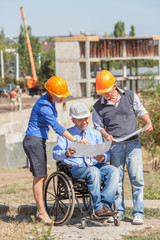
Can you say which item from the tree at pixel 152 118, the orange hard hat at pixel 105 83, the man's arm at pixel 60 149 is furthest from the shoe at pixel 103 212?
the tree at pixel 152 118

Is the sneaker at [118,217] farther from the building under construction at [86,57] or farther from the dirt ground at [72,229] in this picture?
the building under construction at [86,57]

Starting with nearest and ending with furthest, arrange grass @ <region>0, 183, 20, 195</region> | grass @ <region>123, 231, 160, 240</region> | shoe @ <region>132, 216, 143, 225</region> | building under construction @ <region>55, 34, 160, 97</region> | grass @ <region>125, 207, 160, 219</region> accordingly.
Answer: grass @ <region>123, 231, 160, 240</region>, shoe @ <region>132, 216, 143, 225</region>, grass @ <region>125, 207, 160, 219</region>, grass @ <region>0, 183, 20, 195</region>, building under construction @ <region>55, 34, 160, 97</region>

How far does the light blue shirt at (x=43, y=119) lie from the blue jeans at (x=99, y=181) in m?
0.59

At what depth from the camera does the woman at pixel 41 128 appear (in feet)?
21.8

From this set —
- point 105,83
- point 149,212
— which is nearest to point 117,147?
point 105,83

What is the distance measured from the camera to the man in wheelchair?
6.46 meters

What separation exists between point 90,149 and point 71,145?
416 mm

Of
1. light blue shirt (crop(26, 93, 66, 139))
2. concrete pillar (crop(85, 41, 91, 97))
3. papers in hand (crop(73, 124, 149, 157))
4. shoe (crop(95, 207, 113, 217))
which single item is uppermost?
light blue shirt (crop(26, 93, 66, 139))

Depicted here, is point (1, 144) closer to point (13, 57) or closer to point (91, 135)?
point (91, 135)

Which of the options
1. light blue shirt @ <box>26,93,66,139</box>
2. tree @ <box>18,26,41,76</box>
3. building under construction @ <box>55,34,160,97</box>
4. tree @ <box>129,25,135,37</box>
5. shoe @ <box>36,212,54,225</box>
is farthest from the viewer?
tree @ <box>129,25,135,37</box>

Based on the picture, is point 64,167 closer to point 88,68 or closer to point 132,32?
point 88,68

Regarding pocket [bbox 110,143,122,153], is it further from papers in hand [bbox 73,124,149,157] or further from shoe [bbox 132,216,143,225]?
shoe [bbox 132,216,143,225]

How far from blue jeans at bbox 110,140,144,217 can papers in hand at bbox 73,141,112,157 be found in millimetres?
448

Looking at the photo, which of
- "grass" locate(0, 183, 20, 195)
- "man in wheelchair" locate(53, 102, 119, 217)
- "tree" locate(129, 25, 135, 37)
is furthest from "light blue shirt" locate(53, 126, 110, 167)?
"tree" locate(129, 25, 135, 37)
